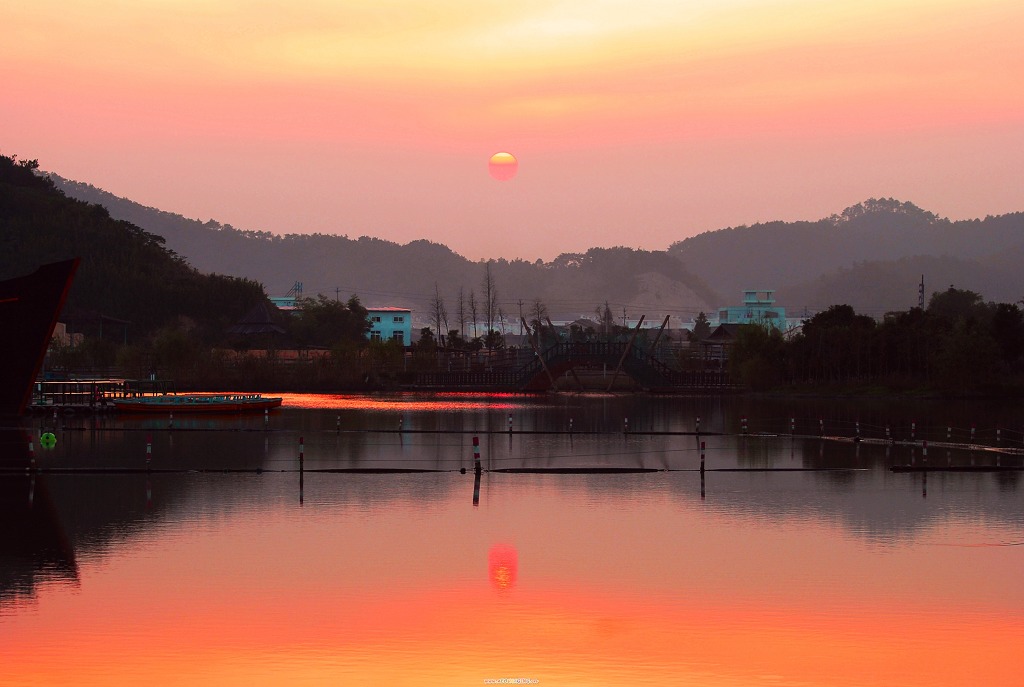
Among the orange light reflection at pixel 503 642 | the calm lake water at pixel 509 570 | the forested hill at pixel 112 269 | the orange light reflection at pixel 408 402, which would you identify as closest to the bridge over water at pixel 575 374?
the orange light reflection at pixel 408 402

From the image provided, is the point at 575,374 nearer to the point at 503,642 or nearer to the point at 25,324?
the point at 25,324

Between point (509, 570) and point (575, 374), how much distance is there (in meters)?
95.0

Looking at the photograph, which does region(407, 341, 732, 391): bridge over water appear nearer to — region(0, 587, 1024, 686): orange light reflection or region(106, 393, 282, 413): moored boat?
region(106, 393, 282, 413): moored boat

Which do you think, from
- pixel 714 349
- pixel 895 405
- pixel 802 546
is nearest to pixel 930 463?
pixel 802 546

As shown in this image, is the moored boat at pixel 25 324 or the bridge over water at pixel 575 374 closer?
the moored boat at pixel 25 324

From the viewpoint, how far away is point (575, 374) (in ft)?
395

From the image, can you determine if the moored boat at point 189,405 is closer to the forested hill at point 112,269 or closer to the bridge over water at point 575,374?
the bridge over water at point 575,374

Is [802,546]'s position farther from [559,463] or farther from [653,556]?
[559,463]

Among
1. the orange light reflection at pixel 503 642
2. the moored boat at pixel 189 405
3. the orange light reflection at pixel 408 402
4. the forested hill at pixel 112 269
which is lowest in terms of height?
the orange light reflection at pixel 503 642

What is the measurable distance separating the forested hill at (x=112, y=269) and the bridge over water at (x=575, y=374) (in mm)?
58818

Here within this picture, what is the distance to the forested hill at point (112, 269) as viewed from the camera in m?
172

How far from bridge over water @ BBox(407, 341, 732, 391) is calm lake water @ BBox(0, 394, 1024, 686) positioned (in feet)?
206

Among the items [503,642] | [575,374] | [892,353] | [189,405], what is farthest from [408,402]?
[503,642]

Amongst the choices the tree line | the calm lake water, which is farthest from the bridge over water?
the calm lake water
